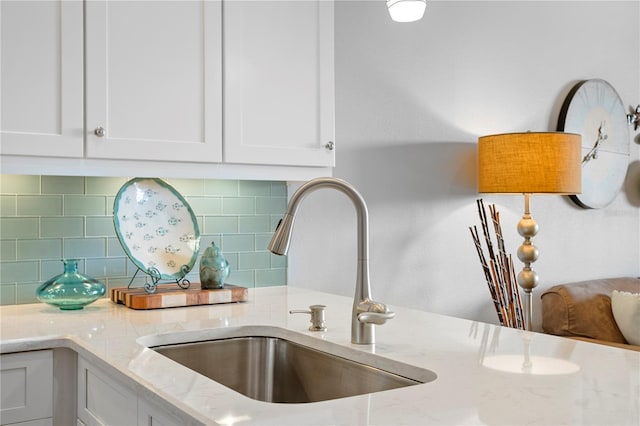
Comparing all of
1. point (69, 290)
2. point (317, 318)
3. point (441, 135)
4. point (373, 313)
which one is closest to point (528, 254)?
point (441, 135)

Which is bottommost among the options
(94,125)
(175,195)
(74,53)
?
(175,195)

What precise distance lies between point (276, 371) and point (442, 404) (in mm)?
790

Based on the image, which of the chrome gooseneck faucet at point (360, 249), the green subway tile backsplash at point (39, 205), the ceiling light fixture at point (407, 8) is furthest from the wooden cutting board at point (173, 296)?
the ceiling light fixture at point (407, 8)

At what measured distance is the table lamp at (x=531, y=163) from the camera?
299 centimetres

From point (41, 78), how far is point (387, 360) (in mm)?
1255

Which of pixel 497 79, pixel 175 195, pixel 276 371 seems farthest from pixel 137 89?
pixel 497 79

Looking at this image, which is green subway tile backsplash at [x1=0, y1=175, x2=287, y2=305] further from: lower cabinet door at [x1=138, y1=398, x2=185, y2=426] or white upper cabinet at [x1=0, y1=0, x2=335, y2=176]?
lower cabinet door at [x1=138, y1=398, x2=185, y2=426]

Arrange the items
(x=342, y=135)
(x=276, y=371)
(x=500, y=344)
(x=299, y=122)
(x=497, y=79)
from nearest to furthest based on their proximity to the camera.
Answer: (x=500, y=344) → (x=276, y=371) → (x=299, y=122) → (x=342, y=135) → (x=497, y=79)

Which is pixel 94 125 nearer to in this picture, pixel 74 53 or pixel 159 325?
pixel 74 53

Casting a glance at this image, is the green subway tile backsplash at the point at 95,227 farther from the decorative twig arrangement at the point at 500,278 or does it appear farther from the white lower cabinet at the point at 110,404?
the decorative twig arrangement at the point at 500,278

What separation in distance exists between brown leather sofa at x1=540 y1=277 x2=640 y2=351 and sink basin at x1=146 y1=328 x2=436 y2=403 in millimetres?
1902

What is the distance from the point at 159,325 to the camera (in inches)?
75.2

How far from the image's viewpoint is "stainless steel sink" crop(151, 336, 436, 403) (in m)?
1.70

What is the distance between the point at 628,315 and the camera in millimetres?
3125
